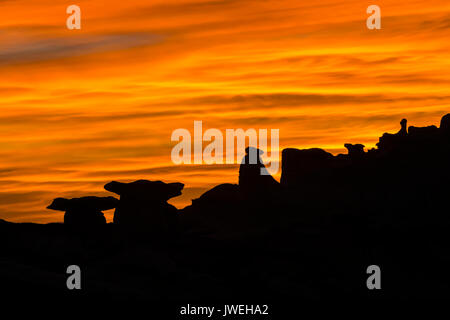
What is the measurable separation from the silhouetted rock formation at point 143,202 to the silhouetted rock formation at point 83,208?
5.98 meters

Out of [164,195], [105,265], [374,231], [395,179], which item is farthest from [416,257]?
[105,265]

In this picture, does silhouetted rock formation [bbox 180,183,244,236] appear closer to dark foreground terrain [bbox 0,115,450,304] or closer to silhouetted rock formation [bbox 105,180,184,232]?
dark foreground terrain [bbox 0,115,450,304]

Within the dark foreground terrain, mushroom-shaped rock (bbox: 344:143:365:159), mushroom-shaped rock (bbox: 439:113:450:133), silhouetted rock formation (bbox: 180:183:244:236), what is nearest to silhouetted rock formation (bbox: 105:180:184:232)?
the dark foreground terrain

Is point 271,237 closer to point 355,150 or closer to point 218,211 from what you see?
point 218,211

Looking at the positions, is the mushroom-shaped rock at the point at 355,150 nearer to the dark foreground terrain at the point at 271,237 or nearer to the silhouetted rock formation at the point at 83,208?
the dark foreground terrain at the point at 271,237

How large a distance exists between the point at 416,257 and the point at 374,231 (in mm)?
8872

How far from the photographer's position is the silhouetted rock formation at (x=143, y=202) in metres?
145

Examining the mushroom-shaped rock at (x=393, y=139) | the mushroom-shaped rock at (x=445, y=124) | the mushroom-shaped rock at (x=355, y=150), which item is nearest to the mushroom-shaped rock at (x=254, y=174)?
the mushroom-shaped rock at (x=355, y=150)

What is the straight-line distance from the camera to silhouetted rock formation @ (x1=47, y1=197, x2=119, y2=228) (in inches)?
5394

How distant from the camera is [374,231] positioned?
157625mm

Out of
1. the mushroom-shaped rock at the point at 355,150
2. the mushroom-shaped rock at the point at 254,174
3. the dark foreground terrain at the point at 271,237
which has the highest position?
the mushroom-shaped rock at the point at 355,150

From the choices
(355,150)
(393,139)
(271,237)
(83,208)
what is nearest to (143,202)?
(83,208)

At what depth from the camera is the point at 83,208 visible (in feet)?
452
